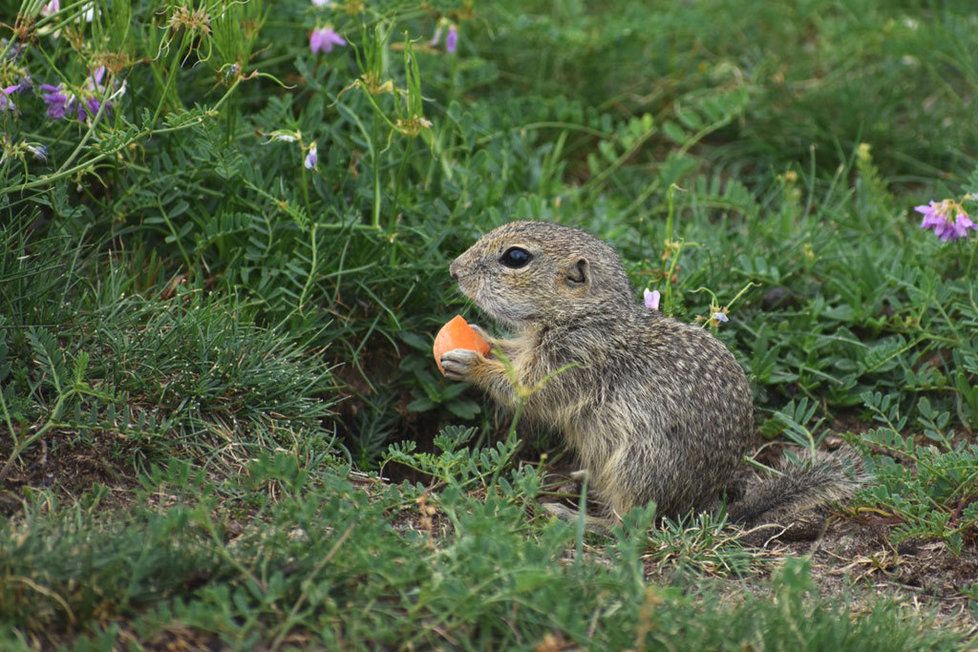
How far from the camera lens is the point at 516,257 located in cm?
516

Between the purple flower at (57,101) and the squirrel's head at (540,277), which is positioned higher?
the purple flower at (57,101)

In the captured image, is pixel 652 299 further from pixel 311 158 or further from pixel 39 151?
pixel 39 151

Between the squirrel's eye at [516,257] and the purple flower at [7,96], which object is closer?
the purple flower at [7,96]

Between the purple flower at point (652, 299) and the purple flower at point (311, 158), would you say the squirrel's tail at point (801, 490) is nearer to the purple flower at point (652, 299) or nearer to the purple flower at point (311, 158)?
the purple flower at point (652, 299)

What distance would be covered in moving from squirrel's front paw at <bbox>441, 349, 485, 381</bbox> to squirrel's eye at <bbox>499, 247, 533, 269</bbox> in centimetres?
41

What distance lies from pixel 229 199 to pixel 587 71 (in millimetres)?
2826

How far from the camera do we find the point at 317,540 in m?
3.63

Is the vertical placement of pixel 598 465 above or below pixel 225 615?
below

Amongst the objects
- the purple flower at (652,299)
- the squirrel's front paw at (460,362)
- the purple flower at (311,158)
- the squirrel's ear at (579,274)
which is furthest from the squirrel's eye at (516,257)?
the purple flower at (311,158)

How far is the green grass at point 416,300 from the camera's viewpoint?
3.49m

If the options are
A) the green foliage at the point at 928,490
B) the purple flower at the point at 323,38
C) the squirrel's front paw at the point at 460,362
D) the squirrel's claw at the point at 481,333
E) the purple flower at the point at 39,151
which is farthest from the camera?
the purple flower at the point at 323,38

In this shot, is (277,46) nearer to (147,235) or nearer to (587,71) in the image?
(147,235)

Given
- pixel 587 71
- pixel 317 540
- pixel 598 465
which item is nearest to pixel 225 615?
pixel 317 540

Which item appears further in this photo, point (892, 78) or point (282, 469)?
point (892, 78)
